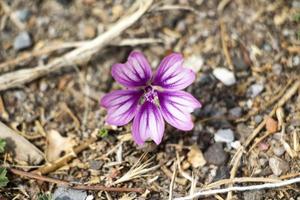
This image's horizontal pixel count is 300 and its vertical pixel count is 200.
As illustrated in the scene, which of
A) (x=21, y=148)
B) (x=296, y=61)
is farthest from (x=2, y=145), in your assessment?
(x=296, y=61)

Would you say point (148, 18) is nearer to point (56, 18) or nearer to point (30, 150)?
point (56, 18)

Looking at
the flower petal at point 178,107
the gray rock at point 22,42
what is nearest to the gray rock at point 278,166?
the flower petal at point 178,107

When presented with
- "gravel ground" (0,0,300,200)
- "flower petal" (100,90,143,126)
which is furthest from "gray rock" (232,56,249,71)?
"flower petal" (100,90,143,126)

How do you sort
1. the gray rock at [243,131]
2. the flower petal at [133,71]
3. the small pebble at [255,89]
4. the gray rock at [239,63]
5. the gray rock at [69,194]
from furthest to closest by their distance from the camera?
the gray rock at [239,63]
the small pebble at [255,89]
the gray rock at [243,131]
the gray rock at [69,194]
the flower petal at [133,71]

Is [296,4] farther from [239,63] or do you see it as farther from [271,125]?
[271,125]

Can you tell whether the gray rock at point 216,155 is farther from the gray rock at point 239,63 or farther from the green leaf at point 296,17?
the green leaf at point 296,17

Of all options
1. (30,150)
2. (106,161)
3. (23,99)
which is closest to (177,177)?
(106,161)

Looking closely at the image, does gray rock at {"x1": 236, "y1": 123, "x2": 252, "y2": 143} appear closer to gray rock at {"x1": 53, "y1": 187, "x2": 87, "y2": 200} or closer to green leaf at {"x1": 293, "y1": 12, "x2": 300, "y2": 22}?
green leaf at {"x1": 293, "y1": 12, "x2": 300, "y2": 22}
